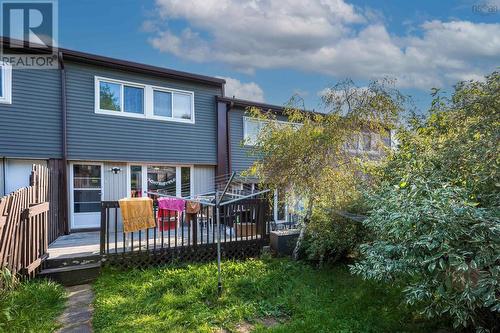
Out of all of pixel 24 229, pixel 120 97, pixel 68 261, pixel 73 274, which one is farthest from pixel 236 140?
pixel 24 229

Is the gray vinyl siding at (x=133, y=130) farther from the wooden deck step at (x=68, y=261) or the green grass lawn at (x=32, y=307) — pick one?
the green grass lawn at (x=32, y=307)

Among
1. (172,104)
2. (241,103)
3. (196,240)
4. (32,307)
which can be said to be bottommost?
(32,307)

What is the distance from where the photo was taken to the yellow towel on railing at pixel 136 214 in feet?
19.3

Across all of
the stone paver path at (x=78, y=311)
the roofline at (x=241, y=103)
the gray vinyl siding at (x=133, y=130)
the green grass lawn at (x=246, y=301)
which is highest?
the roofline at (x=241, y=103)

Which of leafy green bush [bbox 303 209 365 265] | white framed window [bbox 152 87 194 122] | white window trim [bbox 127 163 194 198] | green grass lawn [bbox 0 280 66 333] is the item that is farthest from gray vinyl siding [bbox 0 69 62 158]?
leafy green bush [bbox 303 209 365 265]

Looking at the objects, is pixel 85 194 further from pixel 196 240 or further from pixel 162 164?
pixel 196 240

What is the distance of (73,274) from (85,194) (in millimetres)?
4390

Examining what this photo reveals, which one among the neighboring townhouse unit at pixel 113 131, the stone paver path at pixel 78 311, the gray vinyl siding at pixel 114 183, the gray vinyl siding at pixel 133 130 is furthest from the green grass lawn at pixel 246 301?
the gray vinyl siding at pixel 133 130

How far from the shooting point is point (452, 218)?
2.65 m

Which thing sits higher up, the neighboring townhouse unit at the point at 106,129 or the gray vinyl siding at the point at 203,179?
the neighboring townhouse unit at the point at 106,129

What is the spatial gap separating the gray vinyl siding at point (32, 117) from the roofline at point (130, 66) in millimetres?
679

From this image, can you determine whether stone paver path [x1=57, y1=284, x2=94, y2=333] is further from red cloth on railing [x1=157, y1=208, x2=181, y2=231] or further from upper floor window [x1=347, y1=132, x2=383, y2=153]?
upper floor window [x1=347, y1=132, x2=383, y2=153]

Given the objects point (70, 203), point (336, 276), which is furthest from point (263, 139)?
point (70, 203)

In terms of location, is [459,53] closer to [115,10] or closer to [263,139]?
[263,139]
